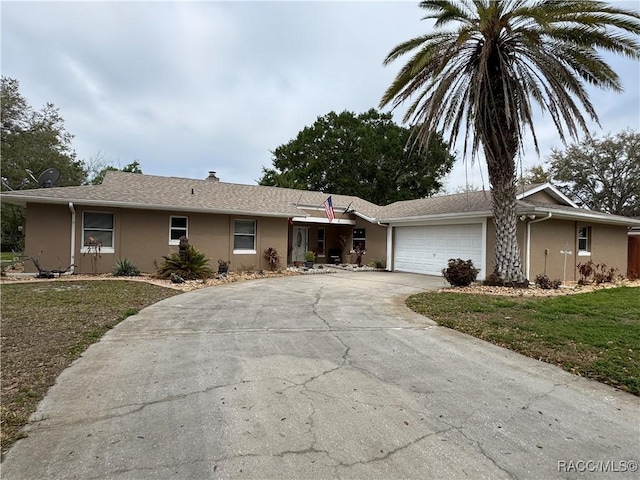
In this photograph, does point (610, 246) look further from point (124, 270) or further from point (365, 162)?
point (365, 162)

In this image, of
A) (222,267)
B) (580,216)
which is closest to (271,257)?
(222,267)

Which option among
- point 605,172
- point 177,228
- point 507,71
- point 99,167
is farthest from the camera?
point 99,167

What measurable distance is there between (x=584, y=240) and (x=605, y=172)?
20259mm

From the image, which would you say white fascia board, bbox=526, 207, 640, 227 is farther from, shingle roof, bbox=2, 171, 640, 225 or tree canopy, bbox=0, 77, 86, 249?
tree canopy, bbox=0, 77, 86, 249

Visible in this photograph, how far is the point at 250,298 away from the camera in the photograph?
9.06m

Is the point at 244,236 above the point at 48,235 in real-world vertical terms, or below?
above

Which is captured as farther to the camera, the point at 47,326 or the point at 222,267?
the point at 222,267

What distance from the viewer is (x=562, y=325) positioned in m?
6.36

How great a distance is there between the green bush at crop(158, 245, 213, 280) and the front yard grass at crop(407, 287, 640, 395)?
700cm

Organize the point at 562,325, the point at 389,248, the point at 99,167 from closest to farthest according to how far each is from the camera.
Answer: the point at 562,325
the point at 389,248
the point at 99,167

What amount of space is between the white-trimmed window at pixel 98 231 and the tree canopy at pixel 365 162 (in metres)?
22.7

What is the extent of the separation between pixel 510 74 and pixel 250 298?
938cm

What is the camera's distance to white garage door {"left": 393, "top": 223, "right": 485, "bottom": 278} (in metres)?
13.5

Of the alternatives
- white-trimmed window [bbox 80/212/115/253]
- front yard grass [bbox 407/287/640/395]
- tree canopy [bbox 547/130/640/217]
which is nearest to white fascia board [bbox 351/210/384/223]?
front yard grass [bbox 407/287/640/395]
